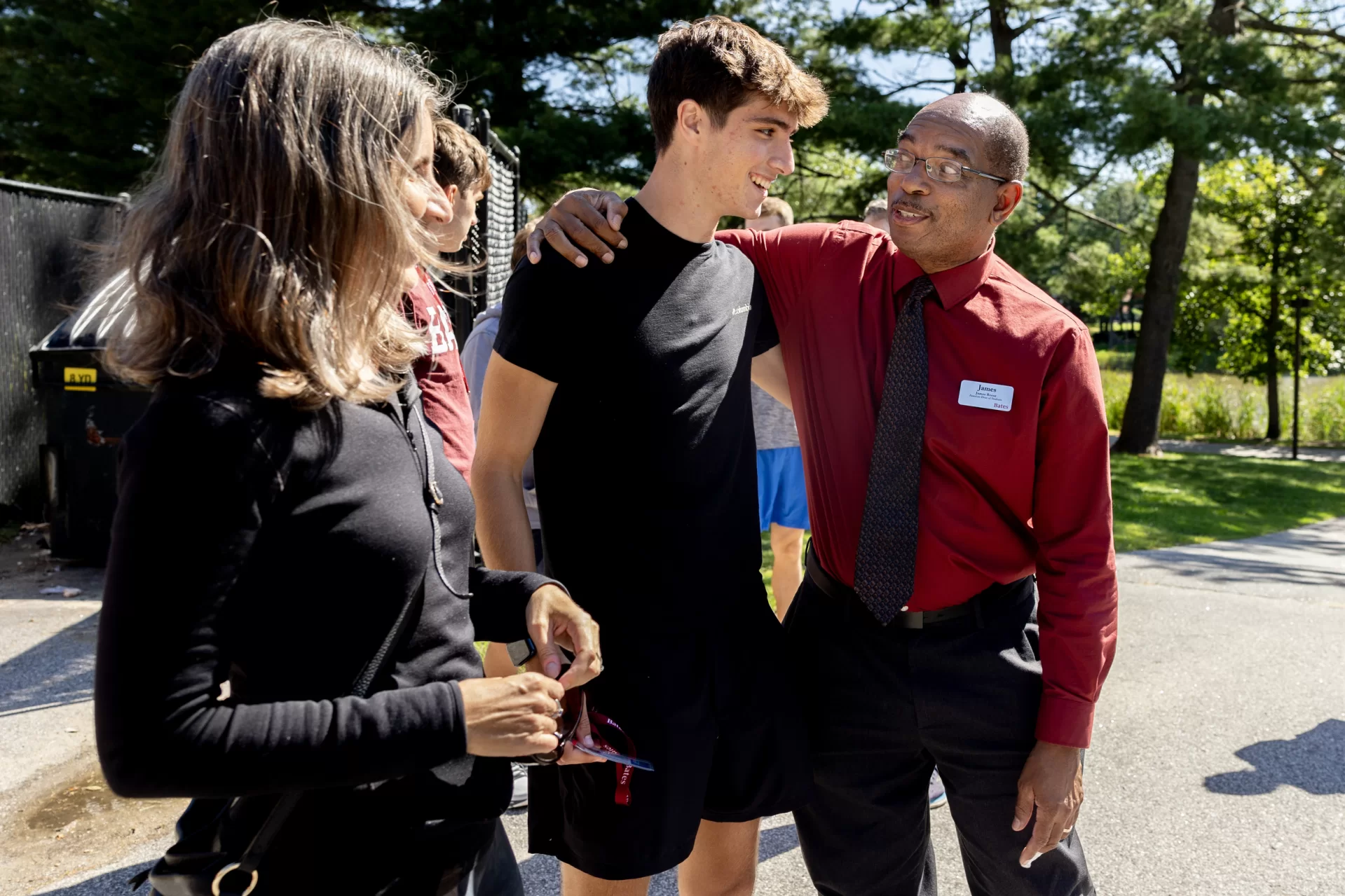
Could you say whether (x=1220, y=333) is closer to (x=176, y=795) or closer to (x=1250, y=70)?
(x=1250, y=70)

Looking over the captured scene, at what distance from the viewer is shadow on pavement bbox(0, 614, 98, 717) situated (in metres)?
4.63

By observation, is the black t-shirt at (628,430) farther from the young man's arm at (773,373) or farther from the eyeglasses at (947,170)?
the eyeglasses at (947,170)

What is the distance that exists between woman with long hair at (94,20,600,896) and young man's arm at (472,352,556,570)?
55 cm

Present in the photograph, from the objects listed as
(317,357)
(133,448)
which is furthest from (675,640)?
(133,448)

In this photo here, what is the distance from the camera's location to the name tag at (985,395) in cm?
218

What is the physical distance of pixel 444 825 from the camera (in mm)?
1496

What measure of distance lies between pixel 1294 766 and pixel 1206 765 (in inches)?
14.8

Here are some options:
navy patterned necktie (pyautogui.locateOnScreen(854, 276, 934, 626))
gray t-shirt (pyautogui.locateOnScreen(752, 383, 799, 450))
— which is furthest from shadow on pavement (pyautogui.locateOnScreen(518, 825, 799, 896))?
gray t-shirt (pyautogui.locateOnScreen(752, 383, 799, 450))

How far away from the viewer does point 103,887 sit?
3199 mm

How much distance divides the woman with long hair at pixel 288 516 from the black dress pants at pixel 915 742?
1.03 meters

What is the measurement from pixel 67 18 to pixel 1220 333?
2701cm

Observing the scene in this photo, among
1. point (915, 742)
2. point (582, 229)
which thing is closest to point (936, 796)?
point (915, 742)

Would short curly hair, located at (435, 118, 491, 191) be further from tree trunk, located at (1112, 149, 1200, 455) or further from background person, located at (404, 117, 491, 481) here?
tree trunk, located at (1112, 149, 1200, 455)

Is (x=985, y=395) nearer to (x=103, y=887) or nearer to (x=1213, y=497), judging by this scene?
(x=103, y=887)
